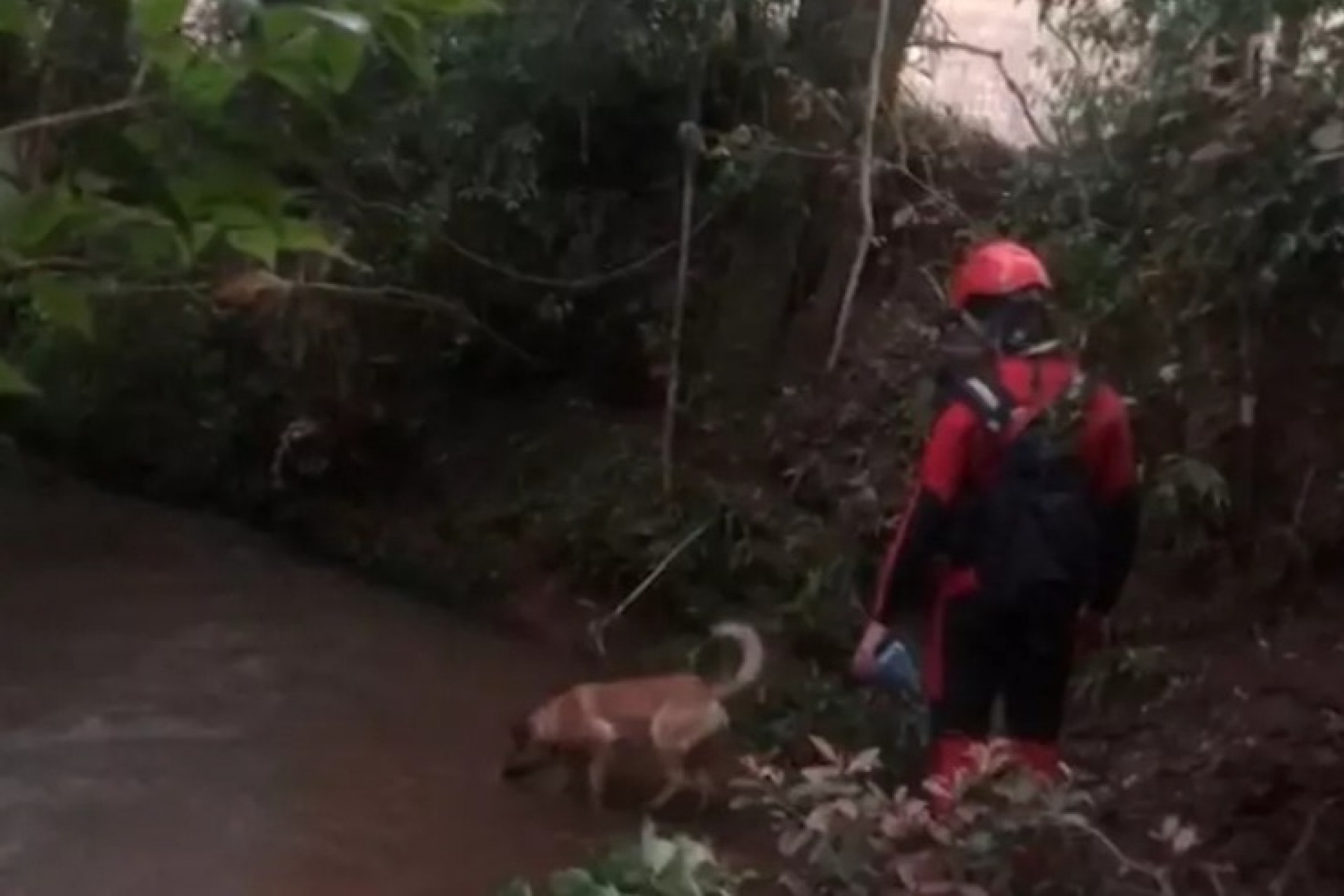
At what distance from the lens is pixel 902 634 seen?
18.4ft

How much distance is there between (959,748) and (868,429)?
3179mm

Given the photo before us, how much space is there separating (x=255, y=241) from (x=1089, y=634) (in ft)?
11.8

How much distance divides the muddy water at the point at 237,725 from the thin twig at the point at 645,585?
0.17 meters

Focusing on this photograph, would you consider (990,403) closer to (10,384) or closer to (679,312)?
(10,384)

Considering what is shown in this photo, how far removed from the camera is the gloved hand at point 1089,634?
5.64 metres

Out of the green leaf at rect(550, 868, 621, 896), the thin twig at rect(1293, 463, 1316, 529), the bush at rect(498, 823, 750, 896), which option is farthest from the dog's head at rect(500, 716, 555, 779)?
the thin twig at rect(1293, 463, 1316, 529)

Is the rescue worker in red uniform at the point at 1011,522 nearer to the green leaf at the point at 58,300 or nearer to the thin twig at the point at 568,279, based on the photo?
the green leaf at the point at 58,300

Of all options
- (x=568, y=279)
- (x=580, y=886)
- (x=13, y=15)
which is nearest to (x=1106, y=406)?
(x=580, y=886)

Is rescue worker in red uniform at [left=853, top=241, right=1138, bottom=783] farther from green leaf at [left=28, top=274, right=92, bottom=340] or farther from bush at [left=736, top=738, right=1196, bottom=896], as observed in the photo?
green leaf at [left=28, top=274, right=92, bottom=340]

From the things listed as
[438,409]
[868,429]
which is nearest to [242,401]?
[438,409]

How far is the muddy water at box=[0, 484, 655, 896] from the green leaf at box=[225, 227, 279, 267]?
326cm

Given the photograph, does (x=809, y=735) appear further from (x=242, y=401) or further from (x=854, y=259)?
(x=242, y=401)

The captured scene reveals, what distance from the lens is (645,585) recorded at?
8.09 metres

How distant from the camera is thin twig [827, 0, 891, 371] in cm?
762
